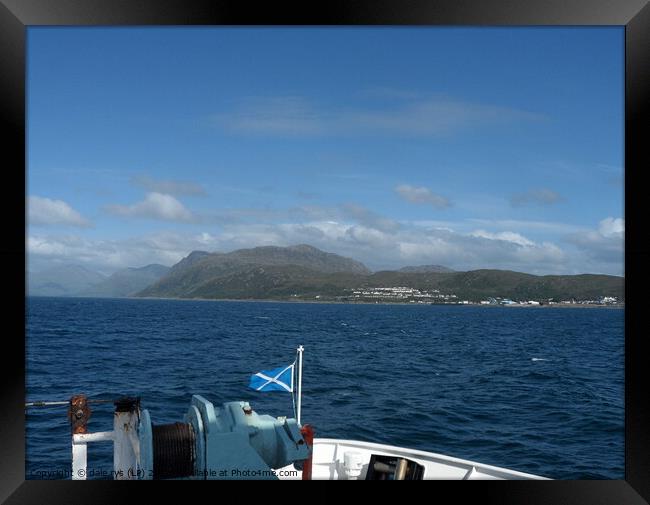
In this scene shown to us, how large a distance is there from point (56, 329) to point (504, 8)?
50398 millimetres

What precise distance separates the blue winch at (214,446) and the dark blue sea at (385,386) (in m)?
6.87

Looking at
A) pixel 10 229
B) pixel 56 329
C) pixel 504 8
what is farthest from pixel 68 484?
pixel 56 329

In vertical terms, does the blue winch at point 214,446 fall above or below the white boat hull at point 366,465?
above

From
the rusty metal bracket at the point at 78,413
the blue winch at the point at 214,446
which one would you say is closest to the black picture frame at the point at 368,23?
the blue winch at the point at 214,446

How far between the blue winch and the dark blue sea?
6867 millimetres

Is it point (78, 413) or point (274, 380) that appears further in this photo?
point (274, 380)

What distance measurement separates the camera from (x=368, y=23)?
3.43 meters

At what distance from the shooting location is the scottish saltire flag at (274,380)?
19.0ft

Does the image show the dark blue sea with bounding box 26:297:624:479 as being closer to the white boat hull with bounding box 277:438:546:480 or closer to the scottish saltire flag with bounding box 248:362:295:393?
the scottish saltire flag with bounding box 248:362:295:393

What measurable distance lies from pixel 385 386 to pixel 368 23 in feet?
69.6

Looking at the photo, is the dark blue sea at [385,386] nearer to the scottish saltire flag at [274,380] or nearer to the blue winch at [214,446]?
the scottish saltire flag at [274,380]

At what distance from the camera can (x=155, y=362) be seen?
32156 mm

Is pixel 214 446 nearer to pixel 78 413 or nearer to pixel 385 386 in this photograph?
pixel 78 413

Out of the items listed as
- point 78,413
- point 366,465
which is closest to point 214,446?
point 78,413
